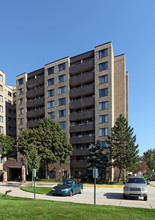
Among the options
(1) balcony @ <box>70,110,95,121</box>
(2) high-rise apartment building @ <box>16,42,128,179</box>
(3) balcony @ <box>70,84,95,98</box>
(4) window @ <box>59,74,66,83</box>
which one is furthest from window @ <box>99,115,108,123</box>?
(4) window @ <box>59,74,66,83</box>

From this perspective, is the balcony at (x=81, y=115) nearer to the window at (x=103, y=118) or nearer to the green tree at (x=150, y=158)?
the window at (x=103, y=118)

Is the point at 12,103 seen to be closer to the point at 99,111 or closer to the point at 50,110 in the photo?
the point at 50,110

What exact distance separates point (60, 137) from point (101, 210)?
32.9 metres

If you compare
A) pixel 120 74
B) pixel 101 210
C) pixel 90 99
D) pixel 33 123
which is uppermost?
pixel 120 74

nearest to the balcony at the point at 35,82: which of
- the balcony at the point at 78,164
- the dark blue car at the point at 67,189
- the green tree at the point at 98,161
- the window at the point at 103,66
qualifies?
the window at the point at 103,66

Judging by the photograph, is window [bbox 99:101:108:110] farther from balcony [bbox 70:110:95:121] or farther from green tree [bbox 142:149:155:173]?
green tree [bbox 142:149:155:173]

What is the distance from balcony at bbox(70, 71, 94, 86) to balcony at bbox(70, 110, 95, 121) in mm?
7119

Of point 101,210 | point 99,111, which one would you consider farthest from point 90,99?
point 101,210

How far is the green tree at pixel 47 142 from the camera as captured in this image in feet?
132

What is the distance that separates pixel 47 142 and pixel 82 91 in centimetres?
1432

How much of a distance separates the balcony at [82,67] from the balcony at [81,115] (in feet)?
32.7

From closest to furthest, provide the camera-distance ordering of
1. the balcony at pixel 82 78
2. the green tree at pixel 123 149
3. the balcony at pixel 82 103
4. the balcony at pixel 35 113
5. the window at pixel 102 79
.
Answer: the green tree at pixel 123 149, the window at pixel 102 79, the balcony at pixel 82 103, the balcony at pixel 82 78, the balcony at pixel 35 113

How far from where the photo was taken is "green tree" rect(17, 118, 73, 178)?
132ft

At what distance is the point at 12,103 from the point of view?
74.7 metres
